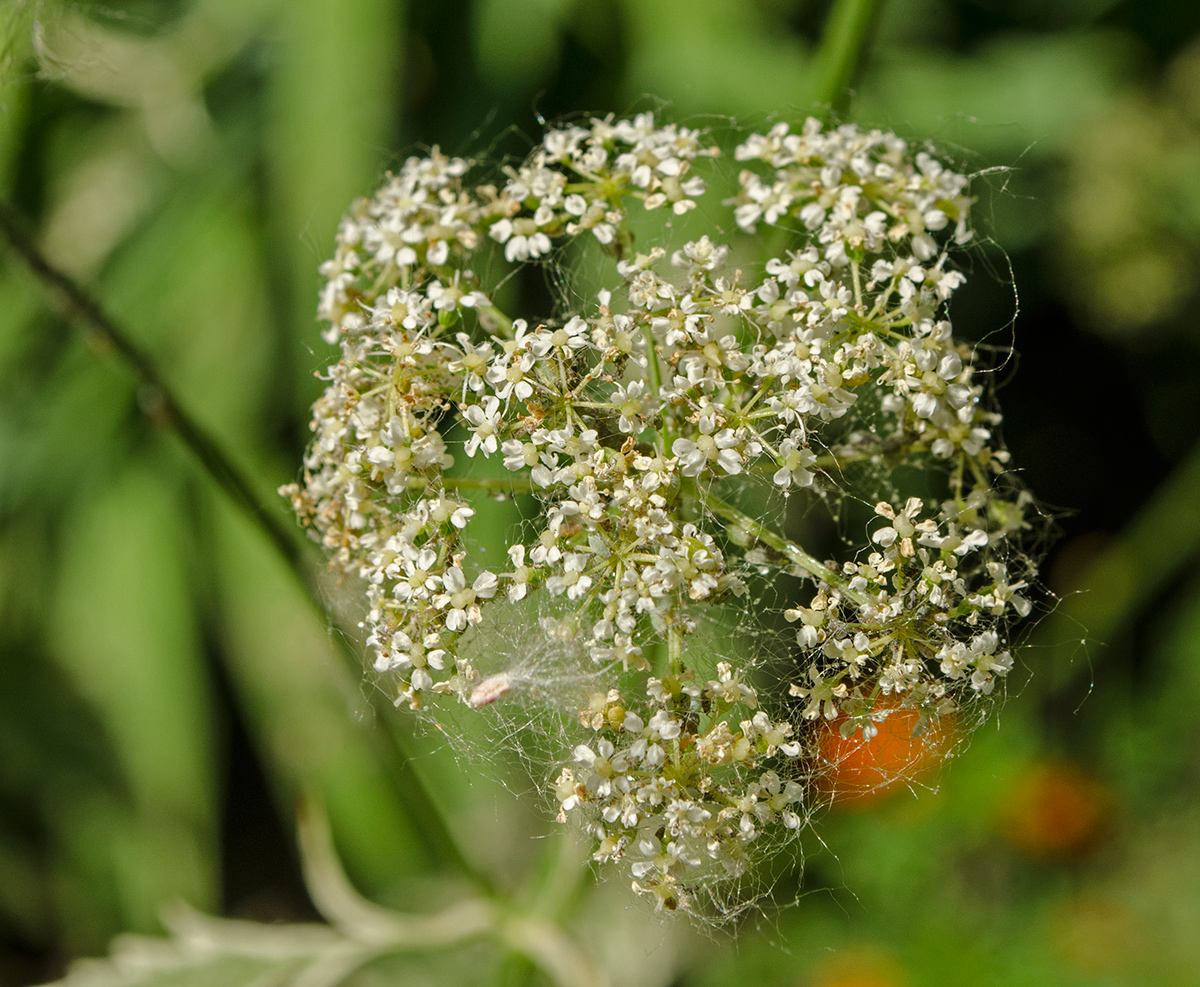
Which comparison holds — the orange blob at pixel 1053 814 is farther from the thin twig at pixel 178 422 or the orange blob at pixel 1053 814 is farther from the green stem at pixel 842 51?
the green stem at pixel 842 51

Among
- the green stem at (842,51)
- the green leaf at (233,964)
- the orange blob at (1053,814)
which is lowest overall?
the orange blob at (1053,814)

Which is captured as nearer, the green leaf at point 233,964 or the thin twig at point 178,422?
the thin twig at point 178,422

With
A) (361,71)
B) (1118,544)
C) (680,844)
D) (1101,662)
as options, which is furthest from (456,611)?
(1101,662)

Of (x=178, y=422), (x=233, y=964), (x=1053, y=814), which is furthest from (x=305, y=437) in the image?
(x=1053, y=814)

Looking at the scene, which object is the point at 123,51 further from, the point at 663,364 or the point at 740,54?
the point at 663,364

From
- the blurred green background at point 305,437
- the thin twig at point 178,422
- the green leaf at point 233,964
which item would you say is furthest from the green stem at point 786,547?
the blurred green background at point 305,437

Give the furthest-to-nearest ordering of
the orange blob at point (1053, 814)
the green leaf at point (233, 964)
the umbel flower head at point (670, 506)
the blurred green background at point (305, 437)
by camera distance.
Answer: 1. the orange blob at point (1053, 814)
2. the blurred green background at point (305, 437)
3. the green leaf at point (233, 964)
4. the umbel flower head at point (670, 506)

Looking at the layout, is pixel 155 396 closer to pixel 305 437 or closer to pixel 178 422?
pixel 178 422
